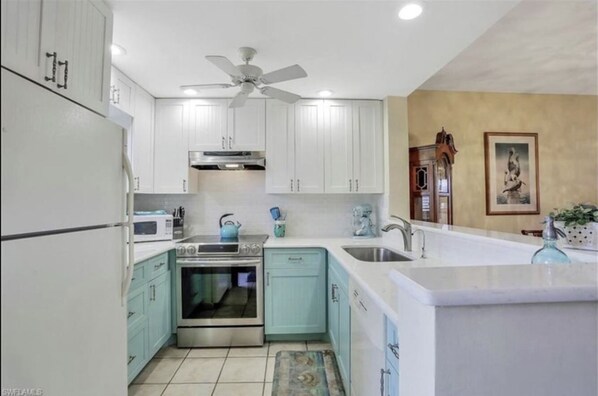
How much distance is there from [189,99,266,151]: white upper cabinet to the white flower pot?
2470 millimetres

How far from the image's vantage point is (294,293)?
9.07 ft

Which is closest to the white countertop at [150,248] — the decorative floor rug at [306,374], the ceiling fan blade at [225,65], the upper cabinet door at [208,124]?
the upper cabinet door at [208,124]

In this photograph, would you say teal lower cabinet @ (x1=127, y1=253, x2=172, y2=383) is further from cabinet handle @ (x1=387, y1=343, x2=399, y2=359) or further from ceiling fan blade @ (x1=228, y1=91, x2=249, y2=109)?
cabinet handle @ (x1=387, y1=343, x2=399, y2=359)

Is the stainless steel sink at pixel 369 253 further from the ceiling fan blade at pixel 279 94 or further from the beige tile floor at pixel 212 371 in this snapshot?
the ceiling fan blade at pixel 279 94

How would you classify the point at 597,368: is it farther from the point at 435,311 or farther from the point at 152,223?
the point at 152,223

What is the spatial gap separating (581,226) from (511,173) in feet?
9.63

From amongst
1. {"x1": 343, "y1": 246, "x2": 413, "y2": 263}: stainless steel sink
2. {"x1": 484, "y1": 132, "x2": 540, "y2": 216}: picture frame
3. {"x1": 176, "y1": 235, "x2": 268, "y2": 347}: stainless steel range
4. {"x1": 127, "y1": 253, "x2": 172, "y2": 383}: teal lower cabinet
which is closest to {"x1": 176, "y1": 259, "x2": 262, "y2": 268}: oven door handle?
{"x1": 176, "y1": 235, "x2": 268, "y2": 347}: stainless steel range

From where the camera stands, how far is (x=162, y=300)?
8.36ft

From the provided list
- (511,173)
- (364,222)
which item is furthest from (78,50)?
(511,173)

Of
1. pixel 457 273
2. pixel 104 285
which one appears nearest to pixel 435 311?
pixel 457 273

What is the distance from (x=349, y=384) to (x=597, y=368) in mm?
A: 1493

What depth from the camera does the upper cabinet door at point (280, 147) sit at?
312 centimetres

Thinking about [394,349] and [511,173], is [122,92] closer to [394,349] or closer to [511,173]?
[394,349]

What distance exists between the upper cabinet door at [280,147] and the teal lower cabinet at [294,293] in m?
0.73
